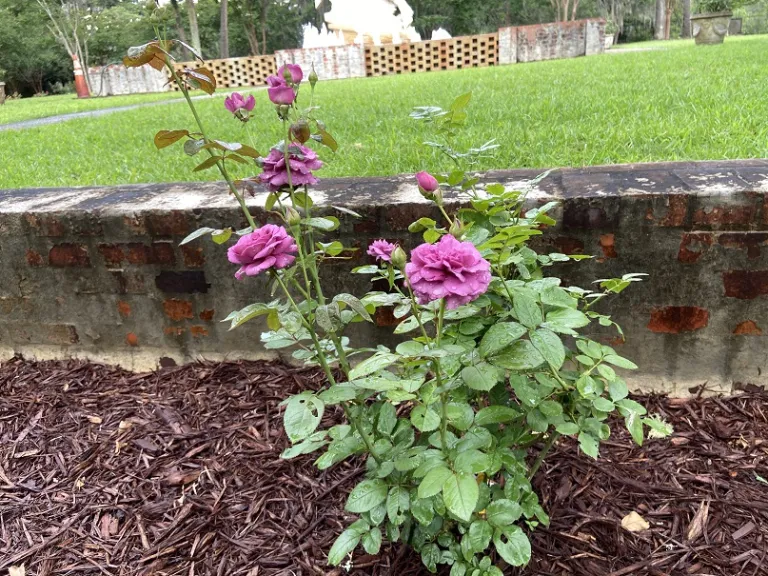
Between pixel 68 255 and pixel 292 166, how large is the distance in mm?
1458

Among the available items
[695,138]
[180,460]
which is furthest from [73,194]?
[695,138]

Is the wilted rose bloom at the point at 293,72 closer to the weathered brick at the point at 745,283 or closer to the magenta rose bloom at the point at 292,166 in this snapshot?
the magenta rose bloom at the point at 292,166

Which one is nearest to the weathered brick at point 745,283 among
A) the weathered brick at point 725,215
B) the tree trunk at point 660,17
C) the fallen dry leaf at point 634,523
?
the weathered brick at point 725,215

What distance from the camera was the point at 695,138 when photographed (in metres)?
2.90

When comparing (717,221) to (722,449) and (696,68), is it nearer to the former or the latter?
(722,449)

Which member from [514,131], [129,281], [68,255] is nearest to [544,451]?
[129,281]

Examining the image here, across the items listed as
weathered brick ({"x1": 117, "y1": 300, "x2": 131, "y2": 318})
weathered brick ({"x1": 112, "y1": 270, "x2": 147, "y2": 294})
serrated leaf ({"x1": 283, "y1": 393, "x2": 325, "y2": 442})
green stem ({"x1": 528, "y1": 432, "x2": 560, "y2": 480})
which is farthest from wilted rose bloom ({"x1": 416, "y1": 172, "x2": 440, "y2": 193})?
weathered brick ({"x1": 117, "y1": 300, "x2": 131, "y2": 318})

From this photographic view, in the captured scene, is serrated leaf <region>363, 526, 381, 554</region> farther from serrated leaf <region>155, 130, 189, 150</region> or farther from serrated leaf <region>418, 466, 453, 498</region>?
serrated leaf <region>155, 130, 189, 150</region>

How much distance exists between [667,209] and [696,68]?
5.48 metres

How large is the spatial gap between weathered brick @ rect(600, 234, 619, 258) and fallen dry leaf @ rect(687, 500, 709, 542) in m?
0.75

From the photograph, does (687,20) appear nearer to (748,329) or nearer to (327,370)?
(748,329)

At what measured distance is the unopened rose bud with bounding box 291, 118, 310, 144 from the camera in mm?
1208

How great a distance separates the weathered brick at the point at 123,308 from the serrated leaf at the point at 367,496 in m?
1.44

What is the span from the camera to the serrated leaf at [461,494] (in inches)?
39.5
